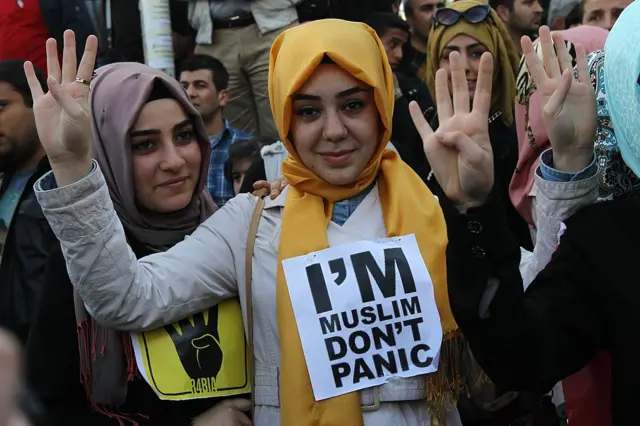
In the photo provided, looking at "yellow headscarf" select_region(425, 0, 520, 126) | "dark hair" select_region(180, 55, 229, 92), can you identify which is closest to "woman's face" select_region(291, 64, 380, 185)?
"yellow headscarf" select_region(425, 0, 520, 126)

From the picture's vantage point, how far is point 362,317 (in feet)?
10.1

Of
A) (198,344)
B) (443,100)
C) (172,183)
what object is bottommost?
(198,344)

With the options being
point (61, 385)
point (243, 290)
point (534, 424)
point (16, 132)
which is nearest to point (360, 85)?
point (243, 290)

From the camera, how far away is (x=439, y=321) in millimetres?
3105

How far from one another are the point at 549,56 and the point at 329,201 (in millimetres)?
930

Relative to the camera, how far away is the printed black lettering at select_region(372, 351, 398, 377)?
3.05 meters

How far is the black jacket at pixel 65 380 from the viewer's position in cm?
321

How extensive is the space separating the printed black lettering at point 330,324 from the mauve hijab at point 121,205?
1.90 feet

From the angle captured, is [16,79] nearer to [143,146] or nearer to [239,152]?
[239,152]

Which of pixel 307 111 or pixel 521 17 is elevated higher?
pixel 307 111

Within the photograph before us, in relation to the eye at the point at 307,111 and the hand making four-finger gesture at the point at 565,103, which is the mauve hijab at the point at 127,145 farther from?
the hand making four-finger gesture at the point at 565,103

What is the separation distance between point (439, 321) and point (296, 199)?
22.6 inches

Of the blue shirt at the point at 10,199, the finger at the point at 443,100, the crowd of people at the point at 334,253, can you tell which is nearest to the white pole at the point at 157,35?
the blue shirt at the point at 10,199

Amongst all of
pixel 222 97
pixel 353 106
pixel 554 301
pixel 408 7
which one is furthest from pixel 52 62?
pixel 408 7
